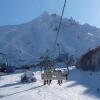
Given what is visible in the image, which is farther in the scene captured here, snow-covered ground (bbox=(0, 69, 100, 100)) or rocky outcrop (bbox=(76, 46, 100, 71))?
rocky outcrop (bbox=(76, 46, 100, 71))

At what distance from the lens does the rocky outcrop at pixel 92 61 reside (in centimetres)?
11054

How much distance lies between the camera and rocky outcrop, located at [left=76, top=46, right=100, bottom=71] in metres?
111

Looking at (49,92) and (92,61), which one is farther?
(92,61)

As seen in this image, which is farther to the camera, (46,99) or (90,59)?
(90,59)

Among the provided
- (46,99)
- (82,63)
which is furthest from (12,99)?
(82,63)

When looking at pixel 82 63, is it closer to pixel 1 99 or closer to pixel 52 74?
pixel 52 74

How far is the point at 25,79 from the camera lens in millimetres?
71562

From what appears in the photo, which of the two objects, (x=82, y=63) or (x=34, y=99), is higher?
(x=82, y=63)

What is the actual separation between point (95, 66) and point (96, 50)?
278 inches

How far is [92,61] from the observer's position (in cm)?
11669

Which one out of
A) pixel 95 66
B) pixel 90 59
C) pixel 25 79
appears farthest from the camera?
pixel 90 59

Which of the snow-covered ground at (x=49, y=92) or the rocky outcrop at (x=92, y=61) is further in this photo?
the rocky outcrop at (x=92, y=61)

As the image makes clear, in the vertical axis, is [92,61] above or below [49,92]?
above

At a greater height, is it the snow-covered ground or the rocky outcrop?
the rocky outcrop
